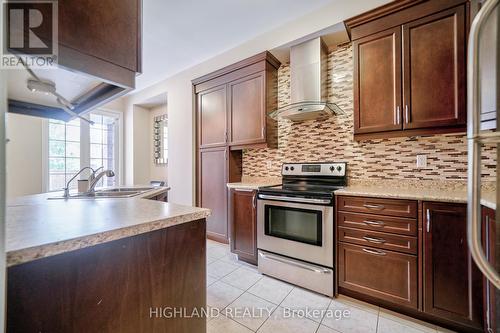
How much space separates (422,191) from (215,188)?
7.95 feet

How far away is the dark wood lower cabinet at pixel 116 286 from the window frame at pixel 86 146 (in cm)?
414

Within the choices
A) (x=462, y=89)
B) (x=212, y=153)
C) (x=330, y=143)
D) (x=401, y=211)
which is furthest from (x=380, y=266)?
(x=212, y=153)

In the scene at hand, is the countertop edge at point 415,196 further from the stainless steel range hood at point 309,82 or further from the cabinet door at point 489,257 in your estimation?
the stainless steel range hood at point 309,82

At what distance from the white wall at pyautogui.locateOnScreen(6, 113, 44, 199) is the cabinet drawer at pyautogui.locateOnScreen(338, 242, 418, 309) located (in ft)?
15.0

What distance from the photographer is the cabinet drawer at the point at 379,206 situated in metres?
1.59

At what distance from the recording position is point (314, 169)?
2.50 metres

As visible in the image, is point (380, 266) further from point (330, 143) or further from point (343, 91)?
point (343, 91)

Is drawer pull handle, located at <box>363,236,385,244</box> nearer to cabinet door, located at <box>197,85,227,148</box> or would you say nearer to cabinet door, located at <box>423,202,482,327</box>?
cabinet door, located at <box>423,202,482,327</box>

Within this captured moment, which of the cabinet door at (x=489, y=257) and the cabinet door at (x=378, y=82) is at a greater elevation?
the cabinet door at (x=378, y=82)

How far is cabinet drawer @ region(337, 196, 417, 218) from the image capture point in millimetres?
1587

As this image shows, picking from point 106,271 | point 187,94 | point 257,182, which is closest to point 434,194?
point 257,182

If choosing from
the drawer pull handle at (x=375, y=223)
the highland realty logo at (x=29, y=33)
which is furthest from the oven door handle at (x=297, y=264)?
the highland realty logo at (x=29, y=33)

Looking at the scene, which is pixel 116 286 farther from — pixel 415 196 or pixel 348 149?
pixel 348 149

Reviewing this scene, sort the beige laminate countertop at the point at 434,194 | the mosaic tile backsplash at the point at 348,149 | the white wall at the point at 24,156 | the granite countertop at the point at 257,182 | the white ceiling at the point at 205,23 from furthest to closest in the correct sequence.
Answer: the white wall at the point at 24,156 < the granite countertop at the point at 257,182 < the white ceiling at the point at 205,23 < the mosaic tile backsplash at the point at 348,149 < the beige laminate countertop at the point at 434,194
